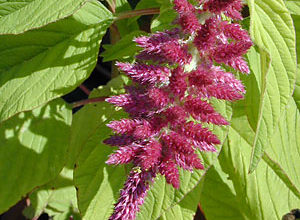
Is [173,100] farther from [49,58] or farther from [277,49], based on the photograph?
[49,58]

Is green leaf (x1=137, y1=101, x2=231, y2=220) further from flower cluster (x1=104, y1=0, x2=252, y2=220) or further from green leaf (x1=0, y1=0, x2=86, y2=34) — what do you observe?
green leaf (x1=0, y1=0, x2=86, y2=34)

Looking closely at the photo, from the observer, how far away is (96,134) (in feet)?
4.20

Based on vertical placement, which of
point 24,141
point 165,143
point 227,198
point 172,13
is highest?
point 172,13

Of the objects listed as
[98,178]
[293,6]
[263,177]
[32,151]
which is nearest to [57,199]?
[32,151]

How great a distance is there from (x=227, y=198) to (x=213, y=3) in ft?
2.89

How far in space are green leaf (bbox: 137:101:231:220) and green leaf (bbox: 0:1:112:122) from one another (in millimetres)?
406

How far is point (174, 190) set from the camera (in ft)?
3.41

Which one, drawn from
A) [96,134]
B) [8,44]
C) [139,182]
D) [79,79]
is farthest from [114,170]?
[8,44]

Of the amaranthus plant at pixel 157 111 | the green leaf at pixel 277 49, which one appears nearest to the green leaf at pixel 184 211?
the amaranthus plant at pixel 157 111

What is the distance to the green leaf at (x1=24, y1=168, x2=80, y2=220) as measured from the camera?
5.33 ft

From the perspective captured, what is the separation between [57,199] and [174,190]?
33.5 inches

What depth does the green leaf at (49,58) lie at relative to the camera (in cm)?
117

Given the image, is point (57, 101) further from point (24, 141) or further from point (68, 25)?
point (68, 25)

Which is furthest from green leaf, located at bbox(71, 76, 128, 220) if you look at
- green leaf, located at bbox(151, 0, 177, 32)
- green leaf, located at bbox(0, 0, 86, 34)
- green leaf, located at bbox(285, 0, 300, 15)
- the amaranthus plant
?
green leaf, located at bbox(285, 0, 300, 15)
